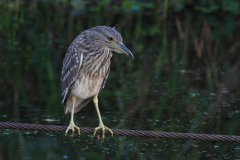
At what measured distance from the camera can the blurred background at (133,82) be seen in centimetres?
626

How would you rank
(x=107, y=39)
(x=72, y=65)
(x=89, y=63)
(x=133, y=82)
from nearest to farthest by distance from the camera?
(x=107, y=39) → (x=89, y=63) → (x=72, y=65) → (x=133, y=82)

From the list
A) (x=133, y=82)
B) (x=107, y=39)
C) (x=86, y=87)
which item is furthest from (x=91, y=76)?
(x=133, y=82)

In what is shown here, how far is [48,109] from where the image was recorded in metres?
7.56

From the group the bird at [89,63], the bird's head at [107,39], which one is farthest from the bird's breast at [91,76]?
the bird's head at [107,39]

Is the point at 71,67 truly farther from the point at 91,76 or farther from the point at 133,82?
the point at 133,82

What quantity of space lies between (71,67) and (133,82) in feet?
13.9

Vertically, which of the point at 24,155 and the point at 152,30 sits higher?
the point at 152,30

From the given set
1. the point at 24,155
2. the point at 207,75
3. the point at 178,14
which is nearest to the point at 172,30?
the point at 178,14

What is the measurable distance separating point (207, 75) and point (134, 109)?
111 inches

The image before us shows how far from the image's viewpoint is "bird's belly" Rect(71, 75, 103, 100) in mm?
5102

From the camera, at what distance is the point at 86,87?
5109 millimetres

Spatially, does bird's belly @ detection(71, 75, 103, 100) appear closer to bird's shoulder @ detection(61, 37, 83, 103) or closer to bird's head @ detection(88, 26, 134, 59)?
bird's shoulder @ detection(61, 37, 83, 103)

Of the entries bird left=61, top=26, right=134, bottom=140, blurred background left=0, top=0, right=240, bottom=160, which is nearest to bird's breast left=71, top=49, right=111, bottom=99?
bird left=61, top=26, right=134, bottom=140

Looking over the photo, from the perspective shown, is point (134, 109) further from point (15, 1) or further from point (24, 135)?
point (15, 1)
